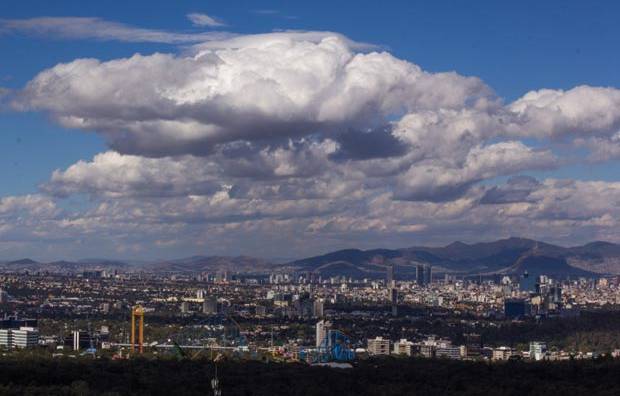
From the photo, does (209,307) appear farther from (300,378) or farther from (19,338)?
(300,378)

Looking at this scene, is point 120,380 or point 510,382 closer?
point 120,380

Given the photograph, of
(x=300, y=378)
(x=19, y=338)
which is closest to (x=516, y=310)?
(x=19, y=338)

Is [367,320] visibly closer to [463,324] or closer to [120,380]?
[463,324]

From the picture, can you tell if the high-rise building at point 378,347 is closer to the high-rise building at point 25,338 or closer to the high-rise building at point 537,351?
the high-rise building at point 537,351

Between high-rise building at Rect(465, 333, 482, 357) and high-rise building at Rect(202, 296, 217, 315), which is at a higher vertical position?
high-rise building at Rect(202, 296, 217, 315)

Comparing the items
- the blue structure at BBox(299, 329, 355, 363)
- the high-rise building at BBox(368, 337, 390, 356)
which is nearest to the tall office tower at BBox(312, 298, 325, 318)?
the high-rise building at BBox(368, 337, 390, 356)

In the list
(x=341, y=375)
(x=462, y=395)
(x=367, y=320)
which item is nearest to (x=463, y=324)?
(x=367, y=320)

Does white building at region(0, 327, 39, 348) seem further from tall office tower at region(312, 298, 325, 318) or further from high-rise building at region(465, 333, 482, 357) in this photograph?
tall office tower at region(312, 298, 325, 318)

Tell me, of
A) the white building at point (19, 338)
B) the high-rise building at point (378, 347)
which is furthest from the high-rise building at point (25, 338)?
the high-rise building at point (378, 347)
